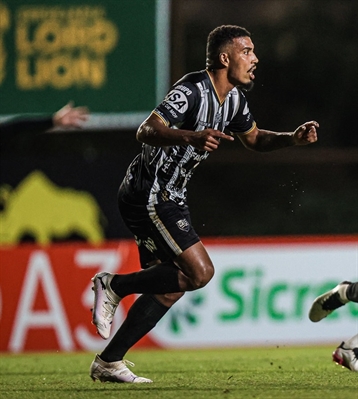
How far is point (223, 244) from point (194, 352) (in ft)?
3.59

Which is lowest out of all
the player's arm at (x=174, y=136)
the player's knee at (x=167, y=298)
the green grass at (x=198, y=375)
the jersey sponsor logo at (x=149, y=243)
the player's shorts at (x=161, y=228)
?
the green grass at (x=198, y=375)

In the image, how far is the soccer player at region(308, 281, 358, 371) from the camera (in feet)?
22.8

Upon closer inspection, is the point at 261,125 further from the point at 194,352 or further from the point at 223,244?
the point at 194,352

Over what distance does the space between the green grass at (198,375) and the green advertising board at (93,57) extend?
2692mm

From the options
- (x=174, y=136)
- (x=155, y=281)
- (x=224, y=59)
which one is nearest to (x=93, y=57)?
(x=224, y=59)

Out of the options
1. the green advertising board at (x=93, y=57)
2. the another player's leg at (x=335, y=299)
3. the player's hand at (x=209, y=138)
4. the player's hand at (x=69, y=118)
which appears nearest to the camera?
the player's hand at (x=209, y=138)

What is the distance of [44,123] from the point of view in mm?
7309

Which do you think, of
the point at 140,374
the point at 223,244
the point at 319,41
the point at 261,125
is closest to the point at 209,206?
the point at 261,125

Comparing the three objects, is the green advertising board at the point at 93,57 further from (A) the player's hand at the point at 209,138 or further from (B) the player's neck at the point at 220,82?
(A) the player's hand at the point at 209,138

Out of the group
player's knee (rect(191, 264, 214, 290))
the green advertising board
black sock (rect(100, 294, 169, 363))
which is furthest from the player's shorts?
the green advertising board

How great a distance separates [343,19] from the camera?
695 inches

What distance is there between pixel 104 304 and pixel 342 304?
1.47 metres

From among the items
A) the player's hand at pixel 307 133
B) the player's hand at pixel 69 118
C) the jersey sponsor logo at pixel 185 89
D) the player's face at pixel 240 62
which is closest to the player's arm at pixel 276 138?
the player's hand at pixel 307 133

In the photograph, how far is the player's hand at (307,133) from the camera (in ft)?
22.4
